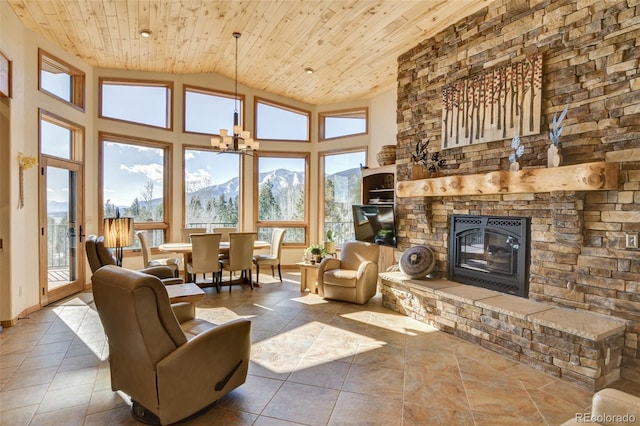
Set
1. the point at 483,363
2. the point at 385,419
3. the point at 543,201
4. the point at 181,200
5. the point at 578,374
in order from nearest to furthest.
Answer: the point at 385,419 → the point at 578,374 → the point at 483,363 → the point at 543,201 → the point at 181,200

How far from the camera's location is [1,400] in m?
2.44

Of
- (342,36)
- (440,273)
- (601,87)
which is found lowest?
→ (440,273)

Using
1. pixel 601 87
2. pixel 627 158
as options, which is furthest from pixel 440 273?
pixel 601 87

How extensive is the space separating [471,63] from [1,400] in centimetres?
540

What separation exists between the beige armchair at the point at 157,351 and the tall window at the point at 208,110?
5.31m

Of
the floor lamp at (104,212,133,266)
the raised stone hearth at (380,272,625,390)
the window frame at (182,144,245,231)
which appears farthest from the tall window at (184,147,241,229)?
the raised stone hearth at (380,272,625,390)

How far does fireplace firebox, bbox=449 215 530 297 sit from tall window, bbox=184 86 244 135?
16.1ft

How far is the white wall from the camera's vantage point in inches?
154

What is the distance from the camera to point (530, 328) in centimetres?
304

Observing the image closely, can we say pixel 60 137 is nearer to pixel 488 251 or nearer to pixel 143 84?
pixel 143 84

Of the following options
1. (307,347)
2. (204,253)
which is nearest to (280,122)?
(204,253)

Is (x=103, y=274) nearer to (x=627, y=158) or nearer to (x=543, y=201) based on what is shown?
(x=543, y=201)

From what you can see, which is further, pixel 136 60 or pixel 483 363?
pixel 136 60

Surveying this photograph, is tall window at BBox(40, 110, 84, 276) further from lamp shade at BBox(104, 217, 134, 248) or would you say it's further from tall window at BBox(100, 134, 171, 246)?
lamp shade at BBox(104, 217, 134, 248)
